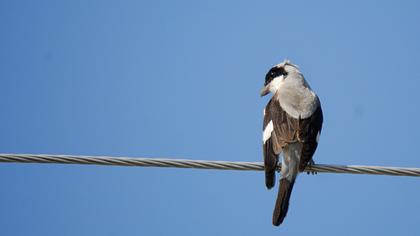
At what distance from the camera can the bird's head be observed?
31.7ft

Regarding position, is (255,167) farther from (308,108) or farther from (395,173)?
(308,108)

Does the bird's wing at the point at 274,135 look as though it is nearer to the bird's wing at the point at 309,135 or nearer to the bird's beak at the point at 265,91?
the bird's wing at the point at 309,135

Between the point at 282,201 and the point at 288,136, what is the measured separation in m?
0.75

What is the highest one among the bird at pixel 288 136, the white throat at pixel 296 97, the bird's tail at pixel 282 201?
the white throat at pixel 296 97

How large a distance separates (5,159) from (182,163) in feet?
5.05

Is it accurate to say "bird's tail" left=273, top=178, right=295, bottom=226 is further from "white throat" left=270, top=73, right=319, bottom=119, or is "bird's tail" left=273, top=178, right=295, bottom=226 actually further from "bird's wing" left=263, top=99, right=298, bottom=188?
"white throat" left=270, top=73, right=319, bottom=119

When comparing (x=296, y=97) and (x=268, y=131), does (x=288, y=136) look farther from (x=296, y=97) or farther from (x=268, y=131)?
(x=296, y=97)

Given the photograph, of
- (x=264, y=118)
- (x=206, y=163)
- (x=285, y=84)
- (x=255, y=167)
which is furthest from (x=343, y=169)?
(x=285, y=84)

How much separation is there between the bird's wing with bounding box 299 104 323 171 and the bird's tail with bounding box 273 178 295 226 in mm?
225

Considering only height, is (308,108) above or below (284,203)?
above

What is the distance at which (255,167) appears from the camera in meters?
6.61

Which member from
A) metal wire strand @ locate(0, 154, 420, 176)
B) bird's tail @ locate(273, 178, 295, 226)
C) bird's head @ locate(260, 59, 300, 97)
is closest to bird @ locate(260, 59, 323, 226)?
bird's tail @ locate(273, 178, 295, 226)

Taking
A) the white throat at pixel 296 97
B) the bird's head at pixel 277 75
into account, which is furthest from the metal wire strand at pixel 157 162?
the bird's head at pixel 277 75

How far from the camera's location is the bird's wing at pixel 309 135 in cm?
750
